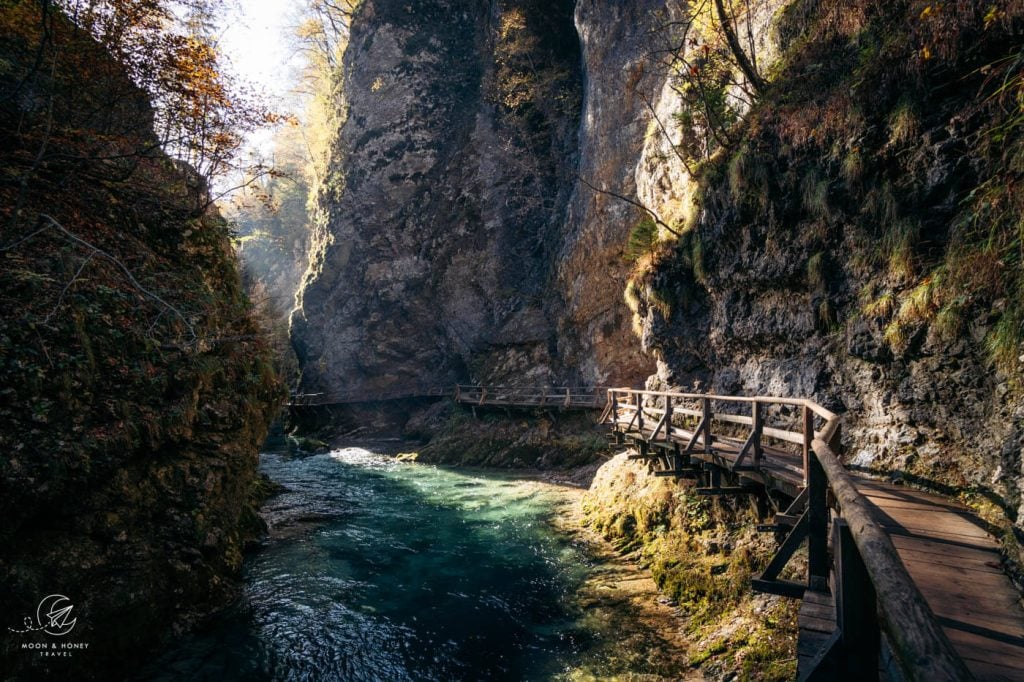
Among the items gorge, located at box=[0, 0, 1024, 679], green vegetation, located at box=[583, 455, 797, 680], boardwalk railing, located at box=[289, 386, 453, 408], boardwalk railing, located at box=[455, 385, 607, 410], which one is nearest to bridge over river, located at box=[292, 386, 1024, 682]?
gorge, located at box=[0, 0, 1024, 679]

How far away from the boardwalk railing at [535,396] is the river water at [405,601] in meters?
7.02

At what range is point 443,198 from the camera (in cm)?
3206

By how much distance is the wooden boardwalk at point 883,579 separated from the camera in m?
1.52

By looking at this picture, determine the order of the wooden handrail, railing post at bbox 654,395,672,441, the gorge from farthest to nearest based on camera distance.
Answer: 1. railing post at bbox 654,395,672,441
2. the gorge
3. the wooden handrail

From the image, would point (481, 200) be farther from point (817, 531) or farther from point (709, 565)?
point (817, 531)

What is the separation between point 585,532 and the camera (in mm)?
11930

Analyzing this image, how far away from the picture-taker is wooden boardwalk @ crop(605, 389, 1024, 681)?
1.52 m

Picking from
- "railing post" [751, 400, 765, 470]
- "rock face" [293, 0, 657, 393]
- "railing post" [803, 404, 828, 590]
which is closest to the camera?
"railing post" [803, 404, 828, 590]

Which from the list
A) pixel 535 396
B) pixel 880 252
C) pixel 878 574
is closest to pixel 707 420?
pixel 880 252

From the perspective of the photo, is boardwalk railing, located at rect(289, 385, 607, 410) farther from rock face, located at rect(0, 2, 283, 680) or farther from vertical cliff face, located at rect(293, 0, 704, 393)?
rock face, located at rect(0, 2, 283, 680)

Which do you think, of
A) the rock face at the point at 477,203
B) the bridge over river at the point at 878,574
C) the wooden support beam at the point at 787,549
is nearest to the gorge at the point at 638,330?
the bridge over river at the point at 878,574

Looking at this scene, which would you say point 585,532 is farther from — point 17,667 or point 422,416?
point 422,416

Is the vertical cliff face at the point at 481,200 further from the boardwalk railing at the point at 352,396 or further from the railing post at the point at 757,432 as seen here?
the railing post at the point at 757,432

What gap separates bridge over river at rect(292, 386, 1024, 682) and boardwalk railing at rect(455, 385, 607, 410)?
1326 centimetres
